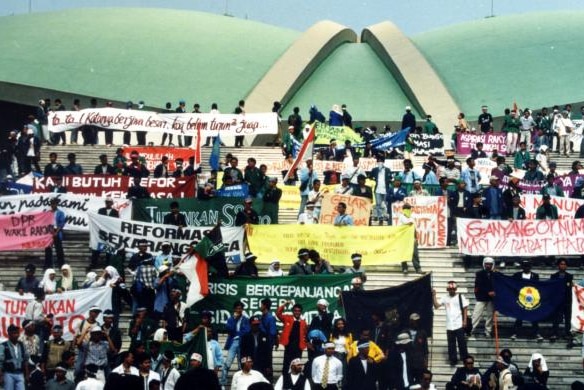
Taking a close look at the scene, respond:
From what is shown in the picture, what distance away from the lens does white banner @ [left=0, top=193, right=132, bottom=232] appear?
Result: 96.6ft

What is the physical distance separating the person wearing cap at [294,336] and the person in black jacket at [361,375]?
3.37 ft

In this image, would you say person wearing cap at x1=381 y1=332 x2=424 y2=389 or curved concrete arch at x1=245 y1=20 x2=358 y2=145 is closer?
person wearing cap at x1=381 y1=332 x2=424 y2=389

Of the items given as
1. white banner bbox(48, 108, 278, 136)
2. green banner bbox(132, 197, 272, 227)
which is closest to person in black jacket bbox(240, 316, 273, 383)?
green banner bbox(132, 197, 272, 227)

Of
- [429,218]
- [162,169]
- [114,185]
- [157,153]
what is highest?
[157,153]

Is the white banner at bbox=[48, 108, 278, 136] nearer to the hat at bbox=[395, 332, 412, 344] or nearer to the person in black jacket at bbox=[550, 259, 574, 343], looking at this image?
the person in black jacket at bbox=[550, 259, 574, 343]

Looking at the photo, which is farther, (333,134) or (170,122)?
(170,122)

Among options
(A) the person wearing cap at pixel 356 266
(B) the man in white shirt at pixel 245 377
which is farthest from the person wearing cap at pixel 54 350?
(A) the person wearing cap at pixel 356 266

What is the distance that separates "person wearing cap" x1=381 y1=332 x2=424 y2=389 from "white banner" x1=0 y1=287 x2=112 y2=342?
457cm

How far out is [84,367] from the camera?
23.0 metres

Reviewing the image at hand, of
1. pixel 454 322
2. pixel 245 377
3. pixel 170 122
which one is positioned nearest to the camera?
pixel 245 377

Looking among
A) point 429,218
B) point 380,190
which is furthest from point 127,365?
point 380,190

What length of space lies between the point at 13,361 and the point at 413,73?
3070cm

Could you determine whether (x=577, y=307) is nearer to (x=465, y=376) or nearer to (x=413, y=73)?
(x=465, y=376)

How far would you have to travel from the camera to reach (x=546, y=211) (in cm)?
2894
